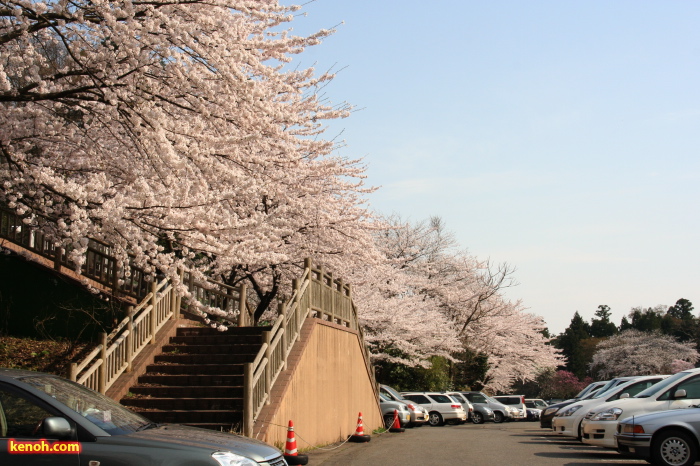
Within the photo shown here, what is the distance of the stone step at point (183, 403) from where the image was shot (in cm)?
1310

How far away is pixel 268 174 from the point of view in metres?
14.8

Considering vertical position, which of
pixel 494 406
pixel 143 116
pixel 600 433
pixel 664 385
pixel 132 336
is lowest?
pixel 494 406

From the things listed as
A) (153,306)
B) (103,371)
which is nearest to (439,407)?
(153,306)

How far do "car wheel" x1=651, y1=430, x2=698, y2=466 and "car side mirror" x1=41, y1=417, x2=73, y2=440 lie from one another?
9017 mm

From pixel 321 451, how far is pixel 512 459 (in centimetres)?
391

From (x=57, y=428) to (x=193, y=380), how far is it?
8908 mm

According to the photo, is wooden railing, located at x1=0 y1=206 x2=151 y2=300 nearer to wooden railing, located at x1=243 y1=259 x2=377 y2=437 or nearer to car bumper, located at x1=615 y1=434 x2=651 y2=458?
wooden railing, located at x1=243 y1=259 x2=377 y2=437

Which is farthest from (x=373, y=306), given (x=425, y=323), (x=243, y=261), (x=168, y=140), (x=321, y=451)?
(x=168, y=140)

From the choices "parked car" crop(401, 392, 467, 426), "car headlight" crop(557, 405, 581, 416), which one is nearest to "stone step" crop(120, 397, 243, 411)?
"car headlight" crop(557, 405, 581, 416)

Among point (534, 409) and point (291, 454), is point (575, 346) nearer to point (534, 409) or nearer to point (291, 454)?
point (534, 409)

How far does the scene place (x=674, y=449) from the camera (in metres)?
11.1

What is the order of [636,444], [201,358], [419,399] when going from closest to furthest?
[636,444], [201,358], [419,399]

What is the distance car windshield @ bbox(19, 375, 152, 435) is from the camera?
19.3ft

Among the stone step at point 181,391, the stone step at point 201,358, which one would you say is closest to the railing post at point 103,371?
the stone step at point 181,391
